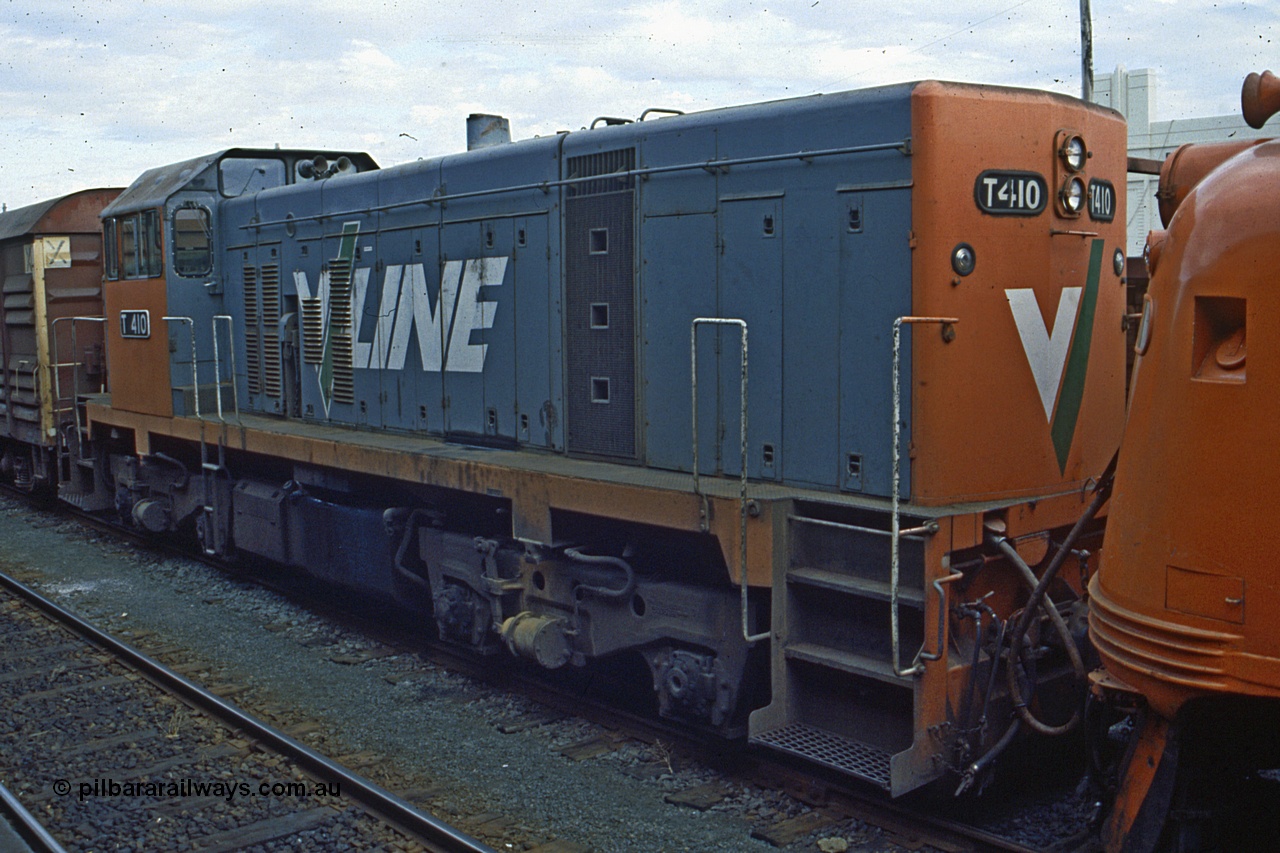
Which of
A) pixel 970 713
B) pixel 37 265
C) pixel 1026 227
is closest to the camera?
pixel 970 713

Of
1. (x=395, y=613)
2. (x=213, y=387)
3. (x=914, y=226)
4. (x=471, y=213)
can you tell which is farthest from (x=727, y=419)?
(x=213, y=387)

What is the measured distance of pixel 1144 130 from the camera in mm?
23766

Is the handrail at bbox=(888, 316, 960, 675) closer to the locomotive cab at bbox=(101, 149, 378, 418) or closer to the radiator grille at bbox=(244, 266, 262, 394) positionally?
the locomotive cab at bbox=(101, 149, 378, 418)

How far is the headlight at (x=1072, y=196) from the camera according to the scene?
5141 mm

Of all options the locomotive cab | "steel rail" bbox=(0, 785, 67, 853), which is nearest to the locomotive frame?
"steel rail" bbox=(0, 785, 67, 853)

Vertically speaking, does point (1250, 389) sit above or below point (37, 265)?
below

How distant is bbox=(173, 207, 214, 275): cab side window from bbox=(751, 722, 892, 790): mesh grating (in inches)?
292

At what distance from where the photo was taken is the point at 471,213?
290 inches

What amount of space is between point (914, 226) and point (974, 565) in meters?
1.47

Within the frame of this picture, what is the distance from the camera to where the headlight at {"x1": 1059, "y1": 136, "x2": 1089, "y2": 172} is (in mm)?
5098

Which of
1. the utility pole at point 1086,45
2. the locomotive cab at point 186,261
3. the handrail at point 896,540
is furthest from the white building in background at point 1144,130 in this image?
the handrail at point 896,540

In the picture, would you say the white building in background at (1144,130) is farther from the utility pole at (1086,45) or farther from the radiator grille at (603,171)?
the radiator grille at (603,171)

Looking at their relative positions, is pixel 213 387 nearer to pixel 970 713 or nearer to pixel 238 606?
pixel 238 606

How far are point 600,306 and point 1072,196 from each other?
254 centimetres
